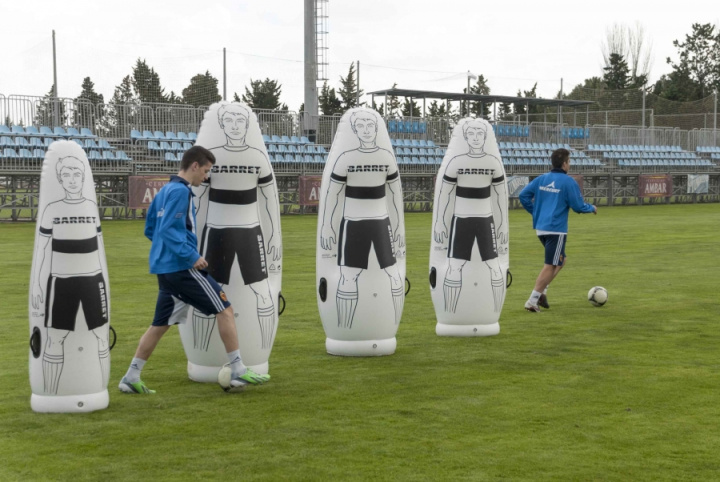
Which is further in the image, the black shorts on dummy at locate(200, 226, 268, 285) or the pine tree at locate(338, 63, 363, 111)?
the pine tree at locate(338, 63, 363, 111)

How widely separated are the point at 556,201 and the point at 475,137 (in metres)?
1.86

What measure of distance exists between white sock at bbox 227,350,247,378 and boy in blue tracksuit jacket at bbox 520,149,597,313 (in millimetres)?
4850

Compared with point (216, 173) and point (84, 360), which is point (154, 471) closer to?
point (84, 360)

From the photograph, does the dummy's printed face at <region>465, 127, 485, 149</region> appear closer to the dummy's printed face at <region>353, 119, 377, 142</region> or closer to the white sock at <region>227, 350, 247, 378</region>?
the dummy's printed face at <region>353, 119, 377, 142</region>

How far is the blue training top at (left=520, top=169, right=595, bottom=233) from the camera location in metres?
10.7

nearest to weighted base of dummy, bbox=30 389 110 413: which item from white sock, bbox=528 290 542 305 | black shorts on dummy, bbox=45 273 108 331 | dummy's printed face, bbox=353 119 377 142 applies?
black shorts on dummy, bbox=45 273 108 331

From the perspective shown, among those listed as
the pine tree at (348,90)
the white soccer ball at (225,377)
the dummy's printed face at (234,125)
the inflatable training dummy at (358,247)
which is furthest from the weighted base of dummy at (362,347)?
the pine tree at (348,90)

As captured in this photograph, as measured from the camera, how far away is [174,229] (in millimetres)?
6453

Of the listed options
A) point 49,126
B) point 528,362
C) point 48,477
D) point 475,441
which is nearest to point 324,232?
point 528,362

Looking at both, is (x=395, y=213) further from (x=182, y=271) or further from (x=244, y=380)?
(x=182, y=271)

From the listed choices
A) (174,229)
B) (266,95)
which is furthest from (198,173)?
(266,95)

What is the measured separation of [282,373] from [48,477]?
2887mm

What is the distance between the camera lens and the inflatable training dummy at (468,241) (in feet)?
30.5

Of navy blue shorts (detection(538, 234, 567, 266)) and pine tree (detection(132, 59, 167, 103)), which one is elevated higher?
pine tree (detection(132, 59, 167, 103))
